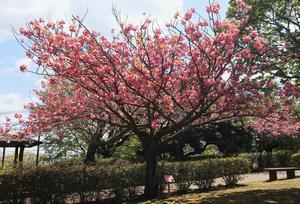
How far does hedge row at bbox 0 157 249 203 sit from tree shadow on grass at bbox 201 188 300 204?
8.91ft

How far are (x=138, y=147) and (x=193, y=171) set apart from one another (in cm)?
1575

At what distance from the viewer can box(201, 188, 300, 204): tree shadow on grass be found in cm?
1168

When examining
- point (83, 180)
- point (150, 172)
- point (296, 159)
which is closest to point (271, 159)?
point (296, 159)

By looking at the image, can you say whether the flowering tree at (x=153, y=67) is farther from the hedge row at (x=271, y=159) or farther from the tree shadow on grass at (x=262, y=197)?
the hedge row at (x=271, y=159)

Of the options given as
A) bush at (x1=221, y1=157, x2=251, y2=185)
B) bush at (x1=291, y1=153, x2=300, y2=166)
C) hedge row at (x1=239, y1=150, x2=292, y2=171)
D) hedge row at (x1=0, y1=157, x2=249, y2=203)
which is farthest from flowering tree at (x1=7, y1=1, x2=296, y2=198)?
hedge row at (x1=239, y1=150, x2=292, y2=171)

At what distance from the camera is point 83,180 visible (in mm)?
12789

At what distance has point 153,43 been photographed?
11438mm

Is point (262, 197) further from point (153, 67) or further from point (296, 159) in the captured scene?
point (296, 159)

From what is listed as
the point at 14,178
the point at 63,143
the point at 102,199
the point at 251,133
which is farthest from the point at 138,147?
the point at 14,178

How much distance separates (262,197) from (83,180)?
5.89 meters

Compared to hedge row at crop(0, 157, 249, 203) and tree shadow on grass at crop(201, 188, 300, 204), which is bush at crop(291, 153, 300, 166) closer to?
hedge row at crop(0, 157, 249, 203)

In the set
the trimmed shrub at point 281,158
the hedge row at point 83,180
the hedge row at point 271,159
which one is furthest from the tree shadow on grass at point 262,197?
the trimmed shrub at point 281,158

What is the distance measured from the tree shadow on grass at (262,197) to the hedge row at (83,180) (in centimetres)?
271

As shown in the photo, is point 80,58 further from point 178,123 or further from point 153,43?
point 178,123
